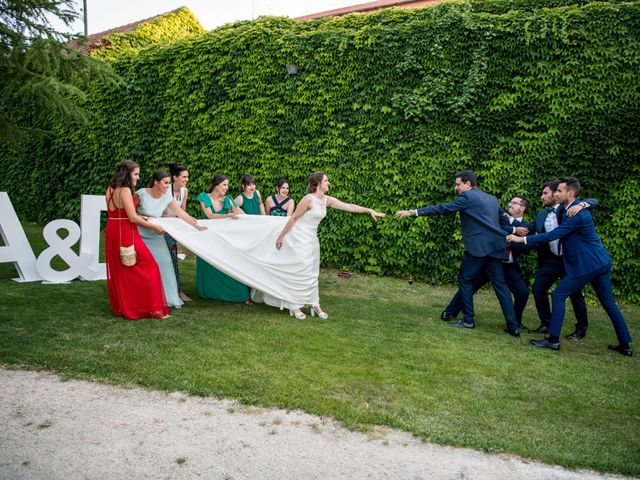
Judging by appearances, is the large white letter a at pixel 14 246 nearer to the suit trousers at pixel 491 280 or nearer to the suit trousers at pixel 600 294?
the suit trousers at pixel 491 280

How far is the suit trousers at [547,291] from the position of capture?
6.88 meters

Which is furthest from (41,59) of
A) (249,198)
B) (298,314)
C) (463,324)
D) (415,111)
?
(463,324)

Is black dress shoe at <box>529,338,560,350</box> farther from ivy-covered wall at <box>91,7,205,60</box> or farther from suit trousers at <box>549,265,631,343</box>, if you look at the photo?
ivy-covered wall at <box>91,7,205,60</box>

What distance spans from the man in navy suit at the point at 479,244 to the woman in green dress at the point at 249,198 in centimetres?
338

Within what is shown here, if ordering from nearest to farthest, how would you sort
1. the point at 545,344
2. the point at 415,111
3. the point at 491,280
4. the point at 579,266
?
the point at 579,266 → the point at 545,344 → the point at 491,280 → the point at 415,111

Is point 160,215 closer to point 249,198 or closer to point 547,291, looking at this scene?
point 249,198

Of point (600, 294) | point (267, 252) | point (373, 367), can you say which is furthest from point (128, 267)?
point (600, 294)

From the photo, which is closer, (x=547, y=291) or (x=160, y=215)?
(x=547, y=291)

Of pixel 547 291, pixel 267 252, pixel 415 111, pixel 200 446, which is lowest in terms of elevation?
pixel 200 446

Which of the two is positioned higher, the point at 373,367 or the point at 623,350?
the point at 373,367

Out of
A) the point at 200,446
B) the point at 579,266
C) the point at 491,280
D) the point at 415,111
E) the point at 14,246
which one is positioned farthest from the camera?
the point at 415,111

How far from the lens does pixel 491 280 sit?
7.01 metres

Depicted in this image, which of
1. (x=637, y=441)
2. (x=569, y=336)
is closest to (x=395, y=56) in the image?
(x=569, y=336)

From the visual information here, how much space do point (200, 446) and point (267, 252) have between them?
4.23 metres
